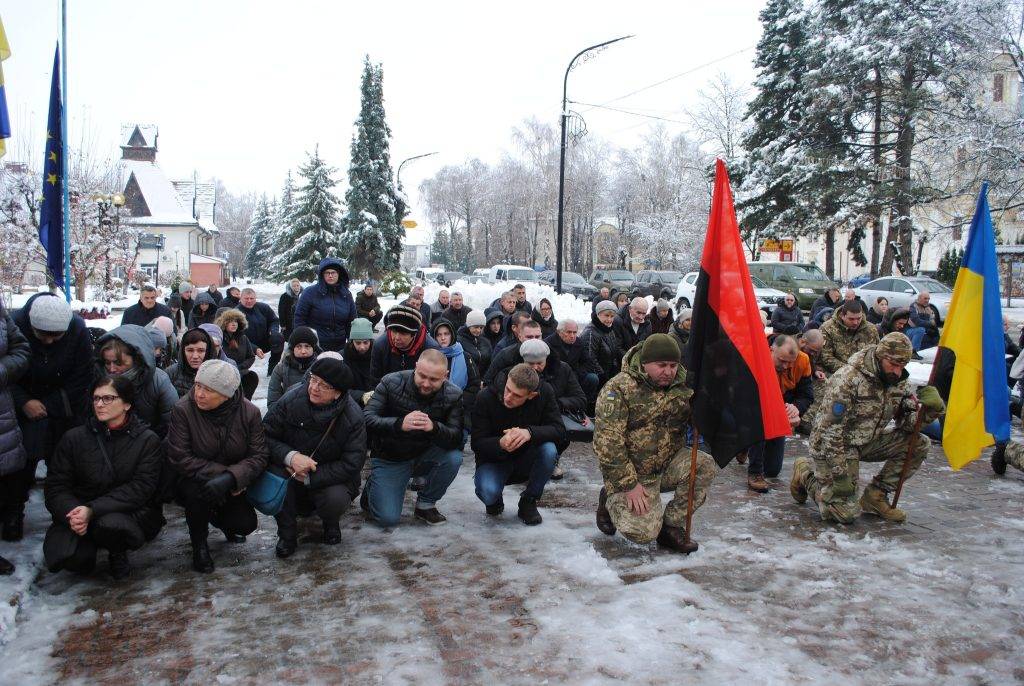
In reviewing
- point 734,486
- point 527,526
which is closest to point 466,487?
point 527,526

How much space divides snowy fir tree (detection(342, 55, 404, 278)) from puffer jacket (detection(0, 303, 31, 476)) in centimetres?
3704

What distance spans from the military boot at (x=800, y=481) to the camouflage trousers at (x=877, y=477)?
104mm

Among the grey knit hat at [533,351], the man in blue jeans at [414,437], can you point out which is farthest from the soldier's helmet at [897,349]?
the man in blue jeans at [414,437]

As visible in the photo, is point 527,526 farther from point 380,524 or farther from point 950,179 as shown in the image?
point 950,179

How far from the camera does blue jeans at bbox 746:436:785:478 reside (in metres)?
7.34

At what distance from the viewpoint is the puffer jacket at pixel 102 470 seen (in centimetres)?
474

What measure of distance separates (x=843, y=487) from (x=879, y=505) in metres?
0.46

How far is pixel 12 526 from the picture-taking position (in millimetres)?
5316

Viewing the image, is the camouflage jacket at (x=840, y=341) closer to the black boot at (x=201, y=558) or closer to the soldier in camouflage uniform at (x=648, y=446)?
the soldier in camouflage uniform at (x=648, y=446)

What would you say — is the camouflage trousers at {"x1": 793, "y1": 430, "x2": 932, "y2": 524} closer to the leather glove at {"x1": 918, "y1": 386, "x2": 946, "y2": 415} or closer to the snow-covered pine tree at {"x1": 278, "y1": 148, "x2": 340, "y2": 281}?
the leather glove at {"x1": 918, "y1": 386, "x2": 946, "y2": 415}

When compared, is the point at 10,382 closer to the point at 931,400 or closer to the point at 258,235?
the point at 931,400

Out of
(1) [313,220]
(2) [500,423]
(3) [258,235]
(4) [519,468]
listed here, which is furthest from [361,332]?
(3) [258,235]

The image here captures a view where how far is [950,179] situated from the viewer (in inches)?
1114

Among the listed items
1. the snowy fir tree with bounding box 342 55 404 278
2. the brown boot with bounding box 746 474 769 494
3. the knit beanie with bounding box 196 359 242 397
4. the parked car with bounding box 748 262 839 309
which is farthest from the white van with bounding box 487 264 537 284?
the knit beanie with bounding box 196 359 242 397
